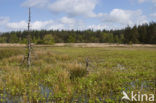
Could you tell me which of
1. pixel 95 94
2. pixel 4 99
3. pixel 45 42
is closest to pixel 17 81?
pixel 4 99

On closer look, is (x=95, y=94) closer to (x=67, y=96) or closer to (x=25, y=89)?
(x=67, y=96)

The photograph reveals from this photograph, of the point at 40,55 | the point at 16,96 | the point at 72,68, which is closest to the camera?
the point at 16,96

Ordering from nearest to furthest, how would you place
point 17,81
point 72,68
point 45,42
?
1. point 17,81
2. point 72,68
3. point 45,42

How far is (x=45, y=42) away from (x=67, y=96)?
169ft

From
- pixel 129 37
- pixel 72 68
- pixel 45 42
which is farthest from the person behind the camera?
pixel 129 37

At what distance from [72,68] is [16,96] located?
11.1 ft

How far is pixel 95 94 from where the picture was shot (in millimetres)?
5117

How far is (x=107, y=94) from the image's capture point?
17.0ft

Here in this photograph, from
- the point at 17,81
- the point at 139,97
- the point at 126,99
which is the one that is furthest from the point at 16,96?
the point at 139,97

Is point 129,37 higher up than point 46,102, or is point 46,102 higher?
point 129,37

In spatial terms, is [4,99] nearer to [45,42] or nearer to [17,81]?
[17,81]

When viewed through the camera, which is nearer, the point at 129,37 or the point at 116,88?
the point at 116,88

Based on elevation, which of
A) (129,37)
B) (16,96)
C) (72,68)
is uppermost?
(129,37)

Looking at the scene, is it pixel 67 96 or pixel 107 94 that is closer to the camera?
pixel 67 96
